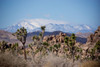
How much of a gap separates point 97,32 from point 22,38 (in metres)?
96.2

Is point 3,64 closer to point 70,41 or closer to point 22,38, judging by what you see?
point 22,38

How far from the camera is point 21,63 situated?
337 inches

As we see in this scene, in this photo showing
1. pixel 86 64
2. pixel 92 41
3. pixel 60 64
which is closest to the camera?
pixel 86 64

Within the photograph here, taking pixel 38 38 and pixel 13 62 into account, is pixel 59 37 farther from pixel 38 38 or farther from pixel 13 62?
pixel 13 62

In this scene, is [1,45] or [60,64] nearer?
[60,64]

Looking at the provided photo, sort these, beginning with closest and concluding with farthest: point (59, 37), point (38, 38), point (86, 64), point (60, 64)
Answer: point (86, 64) < point (60, 64) < point (38, 38) < point (59, 37)

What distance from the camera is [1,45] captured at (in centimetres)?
5712

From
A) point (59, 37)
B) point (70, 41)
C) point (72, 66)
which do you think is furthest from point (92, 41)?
point (72, 66)

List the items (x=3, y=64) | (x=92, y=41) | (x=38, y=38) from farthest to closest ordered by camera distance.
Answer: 1. (x=92, y=41)
2. (x=38, y=38)
3. (x=3, y=64)

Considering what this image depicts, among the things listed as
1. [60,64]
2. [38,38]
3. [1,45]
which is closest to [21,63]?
[60,64]

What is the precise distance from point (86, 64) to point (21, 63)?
4238 millimetres

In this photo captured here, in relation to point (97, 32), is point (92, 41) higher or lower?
lower

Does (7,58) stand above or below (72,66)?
above

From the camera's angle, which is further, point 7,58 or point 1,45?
point 1,45
